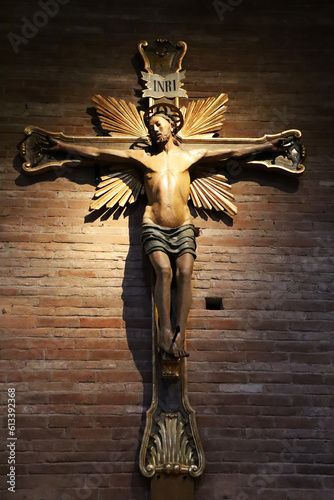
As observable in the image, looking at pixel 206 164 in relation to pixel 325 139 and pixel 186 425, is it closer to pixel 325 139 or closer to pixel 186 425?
pixel 325 139

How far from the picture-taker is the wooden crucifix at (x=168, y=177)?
4.15 metres

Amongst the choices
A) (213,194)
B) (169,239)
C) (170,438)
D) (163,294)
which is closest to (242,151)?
(213,194)

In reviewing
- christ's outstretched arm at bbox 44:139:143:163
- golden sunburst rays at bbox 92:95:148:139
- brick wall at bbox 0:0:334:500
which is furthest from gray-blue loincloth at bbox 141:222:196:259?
golden sunburst rays at bbox 92:95:148:139

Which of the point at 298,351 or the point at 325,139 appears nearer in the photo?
the point at 298,351

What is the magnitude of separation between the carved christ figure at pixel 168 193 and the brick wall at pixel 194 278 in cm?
22

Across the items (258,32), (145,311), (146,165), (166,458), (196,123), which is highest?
(258,32)

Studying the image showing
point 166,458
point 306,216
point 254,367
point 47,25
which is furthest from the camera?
point 47,25

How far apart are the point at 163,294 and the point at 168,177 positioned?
832mm

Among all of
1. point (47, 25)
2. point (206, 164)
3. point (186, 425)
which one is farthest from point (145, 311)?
point (47, 25)

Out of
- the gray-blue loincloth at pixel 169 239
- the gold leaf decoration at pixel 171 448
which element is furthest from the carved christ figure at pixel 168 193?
the gold leaf decoration at pixel 171 448

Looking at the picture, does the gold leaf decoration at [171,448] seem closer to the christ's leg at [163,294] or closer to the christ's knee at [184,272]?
the christ's leg at [163,294]

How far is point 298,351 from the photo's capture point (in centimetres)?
448

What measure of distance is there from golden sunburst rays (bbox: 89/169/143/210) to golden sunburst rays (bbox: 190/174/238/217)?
1.32 feet

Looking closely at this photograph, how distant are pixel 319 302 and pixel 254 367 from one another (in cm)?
65
